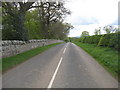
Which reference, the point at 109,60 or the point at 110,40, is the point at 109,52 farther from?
the point at 109,60

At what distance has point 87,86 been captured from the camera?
5.67 meters

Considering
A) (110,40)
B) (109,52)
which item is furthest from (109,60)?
(110,40)

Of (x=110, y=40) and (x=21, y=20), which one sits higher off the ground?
(x=21, y=20)

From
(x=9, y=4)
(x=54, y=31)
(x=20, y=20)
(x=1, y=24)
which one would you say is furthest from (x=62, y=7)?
(x=54, y=31)

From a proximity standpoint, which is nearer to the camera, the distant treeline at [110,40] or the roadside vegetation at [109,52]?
the roadside vegetation at [109,52]

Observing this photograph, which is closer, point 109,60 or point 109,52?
point 109,60

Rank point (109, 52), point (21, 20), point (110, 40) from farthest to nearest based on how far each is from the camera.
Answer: point (21, 20)
point (110, 40)
point (109, 52)

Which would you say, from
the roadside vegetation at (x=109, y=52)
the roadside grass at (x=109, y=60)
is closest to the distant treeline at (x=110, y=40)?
the roadside vegetation at (x=109, y=52)

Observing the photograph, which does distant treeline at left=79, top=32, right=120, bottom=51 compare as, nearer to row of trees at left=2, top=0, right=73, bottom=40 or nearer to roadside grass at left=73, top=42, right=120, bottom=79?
roadside grass at left=73, top=42, right=120, bottom=79

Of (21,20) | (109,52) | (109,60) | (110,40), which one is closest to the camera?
(109,60)

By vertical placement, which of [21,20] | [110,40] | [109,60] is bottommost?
[109,60]

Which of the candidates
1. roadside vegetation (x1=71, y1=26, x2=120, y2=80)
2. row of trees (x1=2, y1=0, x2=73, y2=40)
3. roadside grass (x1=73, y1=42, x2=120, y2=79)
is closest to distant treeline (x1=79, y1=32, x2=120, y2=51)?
roadside vegetation (x1=71, y1=26, x2=120, y2=80)

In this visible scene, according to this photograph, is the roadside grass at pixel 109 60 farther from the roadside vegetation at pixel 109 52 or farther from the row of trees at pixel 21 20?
the row of trees at pixel 21 20

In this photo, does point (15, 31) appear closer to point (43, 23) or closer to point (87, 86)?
point (87, 86)
